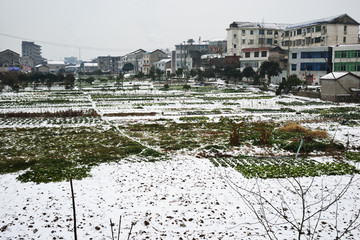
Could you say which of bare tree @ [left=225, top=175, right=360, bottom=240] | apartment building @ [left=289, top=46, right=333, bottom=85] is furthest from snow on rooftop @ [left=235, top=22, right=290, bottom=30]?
bare tree @ [left=225, top=175, right=360, bottom=240]

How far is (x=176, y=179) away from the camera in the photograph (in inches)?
474

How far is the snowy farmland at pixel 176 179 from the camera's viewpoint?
841 cm

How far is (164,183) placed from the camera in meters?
11.6

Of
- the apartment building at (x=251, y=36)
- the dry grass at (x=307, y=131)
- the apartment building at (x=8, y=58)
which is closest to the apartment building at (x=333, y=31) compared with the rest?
the apartment building at (x=251, y=36)

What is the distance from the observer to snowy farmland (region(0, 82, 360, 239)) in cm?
841

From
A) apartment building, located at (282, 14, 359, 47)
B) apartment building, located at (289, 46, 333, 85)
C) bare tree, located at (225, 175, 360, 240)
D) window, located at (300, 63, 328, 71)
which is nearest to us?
bare tree, located at (225, 175, 360, 240)

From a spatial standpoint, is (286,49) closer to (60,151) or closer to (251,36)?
(251,36)

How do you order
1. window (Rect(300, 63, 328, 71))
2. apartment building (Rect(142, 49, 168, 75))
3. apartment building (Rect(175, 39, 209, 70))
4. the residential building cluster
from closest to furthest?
1. the residential building cluster
2. window (Rect(300, 63, 328, 71))
3. apartment building (Rect(175, 39, 209, 70))
4. apartment building (Rect(142, 49, 168, 75))

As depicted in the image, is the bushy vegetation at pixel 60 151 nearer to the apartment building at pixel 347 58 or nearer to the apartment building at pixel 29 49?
the apartment building at pixel 347 58

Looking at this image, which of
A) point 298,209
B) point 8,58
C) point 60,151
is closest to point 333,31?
point 298,209

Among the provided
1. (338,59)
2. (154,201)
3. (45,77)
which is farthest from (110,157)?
(45,77)

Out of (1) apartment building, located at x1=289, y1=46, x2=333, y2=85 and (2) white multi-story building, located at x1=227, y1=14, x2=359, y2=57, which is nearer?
(1) apartment building, located at x1=289, y1=46, x2=333, y2=85

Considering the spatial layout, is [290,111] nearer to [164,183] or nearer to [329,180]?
[329,180]

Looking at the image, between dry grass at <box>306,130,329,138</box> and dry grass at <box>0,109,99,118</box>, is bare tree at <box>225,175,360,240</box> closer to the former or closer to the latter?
dry grass at <box>306,130,329,138</box>
